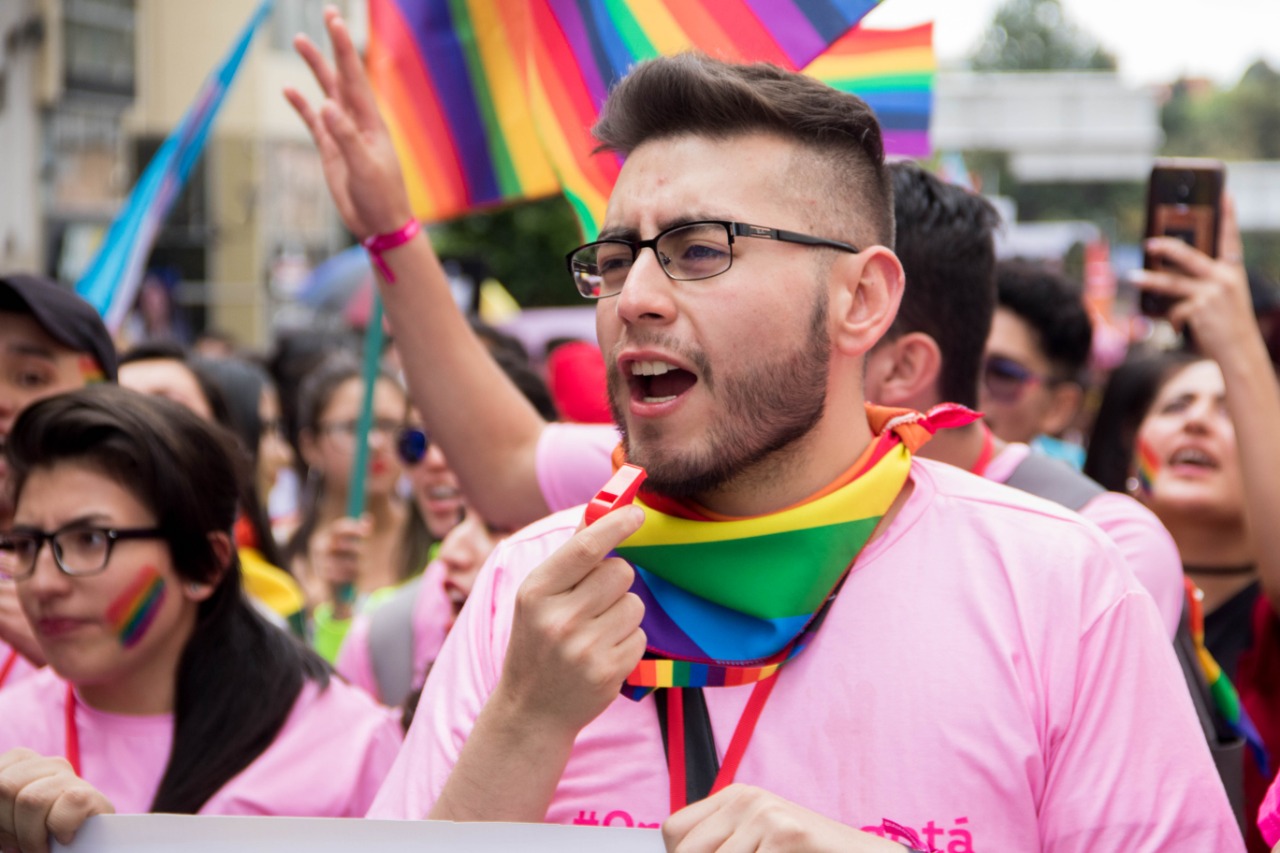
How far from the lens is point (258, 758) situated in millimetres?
2910

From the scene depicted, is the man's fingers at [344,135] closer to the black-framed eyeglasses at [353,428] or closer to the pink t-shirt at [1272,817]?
the pink t-shirt at [1272,817]

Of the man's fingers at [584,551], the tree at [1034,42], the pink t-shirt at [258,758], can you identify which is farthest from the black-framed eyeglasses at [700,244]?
the tree at [1034,42]

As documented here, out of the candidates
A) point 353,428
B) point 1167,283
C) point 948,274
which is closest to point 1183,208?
point 1167,283

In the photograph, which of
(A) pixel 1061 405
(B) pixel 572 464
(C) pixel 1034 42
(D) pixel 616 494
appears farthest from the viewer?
(C) pixel 1034 42

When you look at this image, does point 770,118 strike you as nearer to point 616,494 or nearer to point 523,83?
point 616,494

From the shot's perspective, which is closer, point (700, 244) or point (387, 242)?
point (700, 244)

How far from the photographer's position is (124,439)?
301 centimetres

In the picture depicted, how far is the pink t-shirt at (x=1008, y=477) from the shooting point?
2.74 meters

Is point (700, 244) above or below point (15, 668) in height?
above

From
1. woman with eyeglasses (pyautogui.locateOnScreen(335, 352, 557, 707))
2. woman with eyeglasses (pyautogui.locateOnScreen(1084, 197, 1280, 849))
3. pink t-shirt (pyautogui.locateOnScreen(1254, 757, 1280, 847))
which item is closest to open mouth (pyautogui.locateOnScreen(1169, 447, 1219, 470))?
woman with eyeglasses (pyautogui.locateOnScreen(1084, 197, 1280, 849))

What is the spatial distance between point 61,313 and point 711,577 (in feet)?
7.08

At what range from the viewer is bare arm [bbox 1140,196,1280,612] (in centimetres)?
322

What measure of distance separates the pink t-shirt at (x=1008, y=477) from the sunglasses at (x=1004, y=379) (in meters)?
1.28

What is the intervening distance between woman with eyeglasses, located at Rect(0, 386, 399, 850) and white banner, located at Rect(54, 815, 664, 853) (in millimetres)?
761
